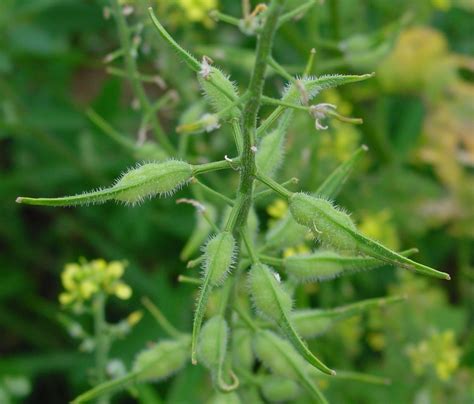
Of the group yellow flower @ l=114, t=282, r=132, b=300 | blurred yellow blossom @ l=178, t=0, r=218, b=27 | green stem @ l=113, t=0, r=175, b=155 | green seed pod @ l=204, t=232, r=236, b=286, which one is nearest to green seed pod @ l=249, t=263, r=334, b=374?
green seed pod @ l=204, t=232, r=236, b=286

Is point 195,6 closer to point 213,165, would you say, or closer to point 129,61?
point 129,61

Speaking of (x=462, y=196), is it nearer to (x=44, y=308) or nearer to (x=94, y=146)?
(x=94, y=146)

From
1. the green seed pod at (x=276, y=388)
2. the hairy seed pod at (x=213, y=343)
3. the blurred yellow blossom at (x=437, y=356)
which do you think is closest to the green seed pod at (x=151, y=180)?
the hairy seed pod at (x=213, y=343)

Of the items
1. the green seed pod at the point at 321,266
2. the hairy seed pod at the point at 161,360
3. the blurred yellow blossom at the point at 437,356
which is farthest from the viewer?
the blurred yellow blossom at the point at 437,356

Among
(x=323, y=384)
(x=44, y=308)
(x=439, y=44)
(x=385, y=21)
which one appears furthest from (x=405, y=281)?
(x=44, y=308)

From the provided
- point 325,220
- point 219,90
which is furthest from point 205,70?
point 325,220

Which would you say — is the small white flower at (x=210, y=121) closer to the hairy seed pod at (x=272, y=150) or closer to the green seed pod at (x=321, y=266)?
the hairy seed pod at (x=272, y=150)
